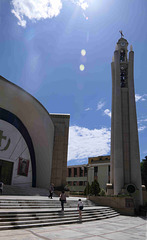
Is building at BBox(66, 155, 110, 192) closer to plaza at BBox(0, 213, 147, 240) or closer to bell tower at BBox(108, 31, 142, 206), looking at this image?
bell tower at BBox(108, 31, 142, 206)

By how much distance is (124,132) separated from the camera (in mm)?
28312

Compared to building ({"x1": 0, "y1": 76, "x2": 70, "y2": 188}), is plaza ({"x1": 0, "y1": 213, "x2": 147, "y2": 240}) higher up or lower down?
lower down

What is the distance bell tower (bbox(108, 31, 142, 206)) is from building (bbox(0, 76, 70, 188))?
1132 cm

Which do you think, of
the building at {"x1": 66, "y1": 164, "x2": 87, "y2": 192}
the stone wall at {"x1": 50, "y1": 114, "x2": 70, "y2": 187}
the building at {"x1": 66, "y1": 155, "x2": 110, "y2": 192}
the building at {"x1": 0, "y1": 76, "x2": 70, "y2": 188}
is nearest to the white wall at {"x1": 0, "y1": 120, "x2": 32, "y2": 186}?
the building at {"x1": 0, "y1": 76, "x2": 70, "y2": 188}

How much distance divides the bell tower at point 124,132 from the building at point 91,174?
28434 mm

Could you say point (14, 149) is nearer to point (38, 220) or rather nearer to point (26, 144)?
point (26, 144)

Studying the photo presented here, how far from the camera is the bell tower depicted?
25.5 m

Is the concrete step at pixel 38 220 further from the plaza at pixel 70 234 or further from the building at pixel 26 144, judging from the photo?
Answer: the building at pixel 26 144

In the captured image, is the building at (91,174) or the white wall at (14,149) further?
the building at (91,174)

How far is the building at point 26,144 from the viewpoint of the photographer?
25.9 metres

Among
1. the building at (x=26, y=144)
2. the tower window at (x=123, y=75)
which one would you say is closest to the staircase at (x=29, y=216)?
the building at (x=26, y=144)

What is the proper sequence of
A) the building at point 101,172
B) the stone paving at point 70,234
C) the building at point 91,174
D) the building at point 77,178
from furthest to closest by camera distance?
1. the building at point 77,178
2. the building at point 91,174
3. the building at point 101,172
4. the stone paving at point 70,234

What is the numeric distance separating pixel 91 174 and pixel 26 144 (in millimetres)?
35526

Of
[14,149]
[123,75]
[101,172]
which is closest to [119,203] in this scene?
[14,149]
